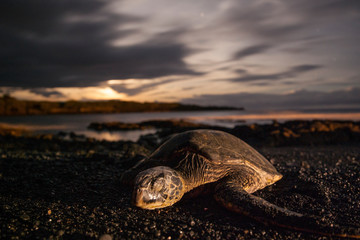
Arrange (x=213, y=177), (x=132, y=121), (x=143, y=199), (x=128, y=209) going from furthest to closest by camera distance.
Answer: (x=132, y=121), (x=213, y=177), (x=128, y=209), (x=143, y=199)

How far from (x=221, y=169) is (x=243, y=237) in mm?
1497

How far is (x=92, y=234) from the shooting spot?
2729 mm

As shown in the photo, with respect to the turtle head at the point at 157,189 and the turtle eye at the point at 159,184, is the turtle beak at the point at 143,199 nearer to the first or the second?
the turtle head at the point at 157,189

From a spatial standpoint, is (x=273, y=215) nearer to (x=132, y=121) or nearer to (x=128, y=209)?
(x=128, y=209)

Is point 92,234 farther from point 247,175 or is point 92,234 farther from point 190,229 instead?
point 247,175

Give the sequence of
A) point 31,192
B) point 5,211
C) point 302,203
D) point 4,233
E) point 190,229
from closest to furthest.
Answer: point 4,233 → point 190,229 → point 5,211 → point 302,203 → point 31,192

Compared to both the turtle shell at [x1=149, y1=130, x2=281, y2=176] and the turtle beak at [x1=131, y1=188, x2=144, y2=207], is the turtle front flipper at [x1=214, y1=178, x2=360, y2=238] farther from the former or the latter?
the turtle beak at [x1=131, y1=188, x2=144, y2=207]

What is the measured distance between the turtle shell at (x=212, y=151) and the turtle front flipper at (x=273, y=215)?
0.70 metres

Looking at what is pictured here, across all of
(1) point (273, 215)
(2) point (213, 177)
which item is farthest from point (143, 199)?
(1) point (273, 215)

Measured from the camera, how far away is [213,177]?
4070 millimetres

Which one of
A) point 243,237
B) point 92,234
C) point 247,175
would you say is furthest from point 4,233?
point 247,175

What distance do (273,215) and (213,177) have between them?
4.34 feet

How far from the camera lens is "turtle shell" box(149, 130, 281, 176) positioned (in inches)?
163

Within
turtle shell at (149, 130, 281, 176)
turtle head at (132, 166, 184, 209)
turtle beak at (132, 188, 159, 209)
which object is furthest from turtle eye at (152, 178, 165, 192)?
turtle shell at (149, 130, 281, 176)
